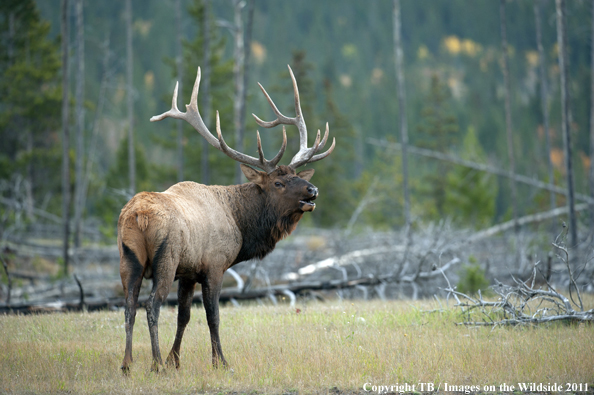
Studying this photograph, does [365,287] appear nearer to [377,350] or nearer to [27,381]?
[377,350]

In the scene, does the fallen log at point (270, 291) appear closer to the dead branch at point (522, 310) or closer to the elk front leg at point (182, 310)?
the dead branch at point (522, 310)

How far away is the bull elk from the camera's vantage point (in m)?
5.30

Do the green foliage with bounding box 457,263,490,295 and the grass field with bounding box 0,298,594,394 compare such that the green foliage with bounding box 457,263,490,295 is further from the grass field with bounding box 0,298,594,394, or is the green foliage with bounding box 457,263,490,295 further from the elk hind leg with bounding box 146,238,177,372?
the elk hind leg with bounding box 146,238,177,372

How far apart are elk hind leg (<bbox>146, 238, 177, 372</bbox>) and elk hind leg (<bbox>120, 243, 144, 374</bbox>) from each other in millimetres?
144

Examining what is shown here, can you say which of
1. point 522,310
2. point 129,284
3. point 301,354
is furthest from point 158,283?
point 522,310

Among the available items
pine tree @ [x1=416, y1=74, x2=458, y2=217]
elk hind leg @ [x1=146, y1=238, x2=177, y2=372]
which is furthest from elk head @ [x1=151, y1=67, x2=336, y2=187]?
pine tree @ [x1=416, y1=74, x2=458, y2=217]

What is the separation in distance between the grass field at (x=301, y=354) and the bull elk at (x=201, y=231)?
473mm

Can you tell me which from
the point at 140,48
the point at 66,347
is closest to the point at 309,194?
the point at 66,347

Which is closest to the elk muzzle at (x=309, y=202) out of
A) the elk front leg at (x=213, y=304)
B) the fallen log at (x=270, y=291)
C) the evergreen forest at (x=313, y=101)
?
the elk front leg at (x=213, y=304)

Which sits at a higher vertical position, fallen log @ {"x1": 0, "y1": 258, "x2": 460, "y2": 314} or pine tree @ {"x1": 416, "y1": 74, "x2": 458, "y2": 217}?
pine tree @ {"x1": 416, "y1": 74, "x2": 458, "y2": 217}

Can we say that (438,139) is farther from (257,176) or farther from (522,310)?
(257,176)

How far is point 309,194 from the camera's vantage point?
663 centimetres

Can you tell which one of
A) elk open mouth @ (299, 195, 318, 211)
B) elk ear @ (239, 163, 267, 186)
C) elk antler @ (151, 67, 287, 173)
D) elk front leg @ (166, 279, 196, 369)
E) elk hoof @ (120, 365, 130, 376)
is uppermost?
elk antler @ (151, 67, 287, 173)

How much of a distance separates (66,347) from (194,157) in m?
26.7
